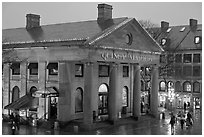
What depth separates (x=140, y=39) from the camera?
4547 centimetres

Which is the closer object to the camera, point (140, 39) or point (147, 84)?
point (140, 39)

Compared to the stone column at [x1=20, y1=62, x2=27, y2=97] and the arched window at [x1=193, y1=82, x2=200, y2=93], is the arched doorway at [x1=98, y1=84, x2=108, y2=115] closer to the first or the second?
the stone column at [x1=20, y1=62, x2=27, y2=97]

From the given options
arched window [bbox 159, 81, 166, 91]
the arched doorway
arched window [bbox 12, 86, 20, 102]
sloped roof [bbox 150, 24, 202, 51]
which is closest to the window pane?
the arched doorway

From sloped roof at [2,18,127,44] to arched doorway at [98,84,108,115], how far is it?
6.54 meters

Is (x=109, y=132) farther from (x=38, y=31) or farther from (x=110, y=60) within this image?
(x=38, y=31)

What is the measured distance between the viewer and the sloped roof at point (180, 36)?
7119 centimetres

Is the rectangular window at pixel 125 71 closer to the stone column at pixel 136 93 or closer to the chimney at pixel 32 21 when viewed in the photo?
the stone column at pixel 136 93

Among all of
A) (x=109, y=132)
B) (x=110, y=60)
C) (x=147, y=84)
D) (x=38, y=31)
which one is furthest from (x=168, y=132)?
(x=147, y=84)

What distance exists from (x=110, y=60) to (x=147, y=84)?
105 ft

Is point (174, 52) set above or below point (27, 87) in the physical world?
above

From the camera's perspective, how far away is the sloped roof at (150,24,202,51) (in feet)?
234

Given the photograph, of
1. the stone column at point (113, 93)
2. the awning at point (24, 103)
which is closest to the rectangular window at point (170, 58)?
the stone column at point (113, 93)

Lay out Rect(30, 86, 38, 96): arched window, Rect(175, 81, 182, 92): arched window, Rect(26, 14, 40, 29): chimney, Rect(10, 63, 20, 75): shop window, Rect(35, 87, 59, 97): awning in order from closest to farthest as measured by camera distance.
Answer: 1. Rect(35, 87, 59, 97): awning
2. Rect(30, 86, 38, 96): arched window
3. Rect(10, 63, 20, 75): shop window
4. Rect(26, 14, 40, 29): chimney
5. Rect(175, 81, 182, 92): arched window

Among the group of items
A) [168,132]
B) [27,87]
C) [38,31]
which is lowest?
[168,132]
